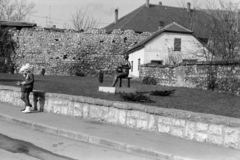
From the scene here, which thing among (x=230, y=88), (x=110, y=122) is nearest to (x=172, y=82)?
(x=230, y=88)

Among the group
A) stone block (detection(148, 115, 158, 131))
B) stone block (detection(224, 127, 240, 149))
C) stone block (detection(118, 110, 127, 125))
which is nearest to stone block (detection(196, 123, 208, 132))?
stone block (detection(224, 127, 240, 149))

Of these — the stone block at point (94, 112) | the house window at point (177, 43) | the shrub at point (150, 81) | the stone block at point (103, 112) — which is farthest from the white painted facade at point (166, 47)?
the stone block at point (103, 112)

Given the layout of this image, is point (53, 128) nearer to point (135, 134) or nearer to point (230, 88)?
point (135, 134)

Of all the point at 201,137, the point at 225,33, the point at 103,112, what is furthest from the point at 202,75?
the point at 201,137

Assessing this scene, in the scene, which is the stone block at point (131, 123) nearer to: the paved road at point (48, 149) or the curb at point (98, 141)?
the curb at point (98, 141)

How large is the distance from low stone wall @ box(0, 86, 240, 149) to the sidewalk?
0.18 m

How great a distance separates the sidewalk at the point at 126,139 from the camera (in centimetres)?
651

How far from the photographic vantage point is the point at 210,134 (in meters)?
7.32

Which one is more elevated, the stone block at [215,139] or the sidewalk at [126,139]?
the stone block at [215,139]

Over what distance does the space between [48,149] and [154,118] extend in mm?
2783

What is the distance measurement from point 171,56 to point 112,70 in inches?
287

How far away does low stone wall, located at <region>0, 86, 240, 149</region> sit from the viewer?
7066mm

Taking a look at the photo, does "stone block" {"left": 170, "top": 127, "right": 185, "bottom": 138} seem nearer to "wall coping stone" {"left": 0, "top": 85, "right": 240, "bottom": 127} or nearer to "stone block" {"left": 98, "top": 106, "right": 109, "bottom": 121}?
"wall coping stone" {"left": 0, "top": 85, "right": 240, "bottom": 127}

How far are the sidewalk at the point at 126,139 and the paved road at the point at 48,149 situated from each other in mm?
200
